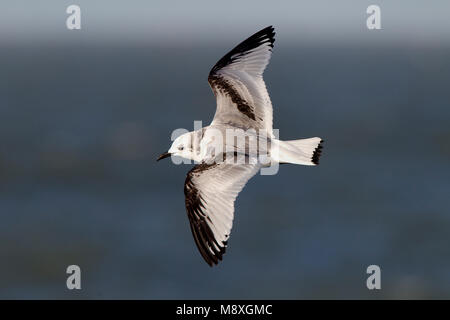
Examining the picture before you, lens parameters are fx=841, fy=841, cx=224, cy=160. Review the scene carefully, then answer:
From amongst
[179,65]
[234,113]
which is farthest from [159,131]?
[179,65]

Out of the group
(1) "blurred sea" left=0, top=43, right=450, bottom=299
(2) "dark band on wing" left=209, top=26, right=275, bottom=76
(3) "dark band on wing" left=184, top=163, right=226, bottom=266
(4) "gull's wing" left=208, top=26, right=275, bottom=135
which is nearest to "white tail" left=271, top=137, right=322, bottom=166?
(4) "gull's wing" left=208, top=26, right=275, bottom=135

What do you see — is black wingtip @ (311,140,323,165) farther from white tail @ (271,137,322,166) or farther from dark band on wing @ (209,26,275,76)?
dark band on wing @ (209,26,275,76)

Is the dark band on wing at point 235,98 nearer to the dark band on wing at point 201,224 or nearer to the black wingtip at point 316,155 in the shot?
the black wingtip at point 316,155

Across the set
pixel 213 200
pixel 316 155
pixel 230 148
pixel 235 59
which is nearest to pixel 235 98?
pixel 235 59

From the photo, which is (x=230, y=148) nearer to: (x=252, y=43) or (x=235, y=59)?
(x=235, y=59)

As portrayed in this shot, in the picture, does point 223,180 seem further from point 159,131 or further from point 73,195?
point 159,131

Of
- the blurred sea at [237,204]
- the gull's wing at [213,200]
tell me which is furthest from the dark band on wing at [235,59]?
the blurred sea at [237,204]
